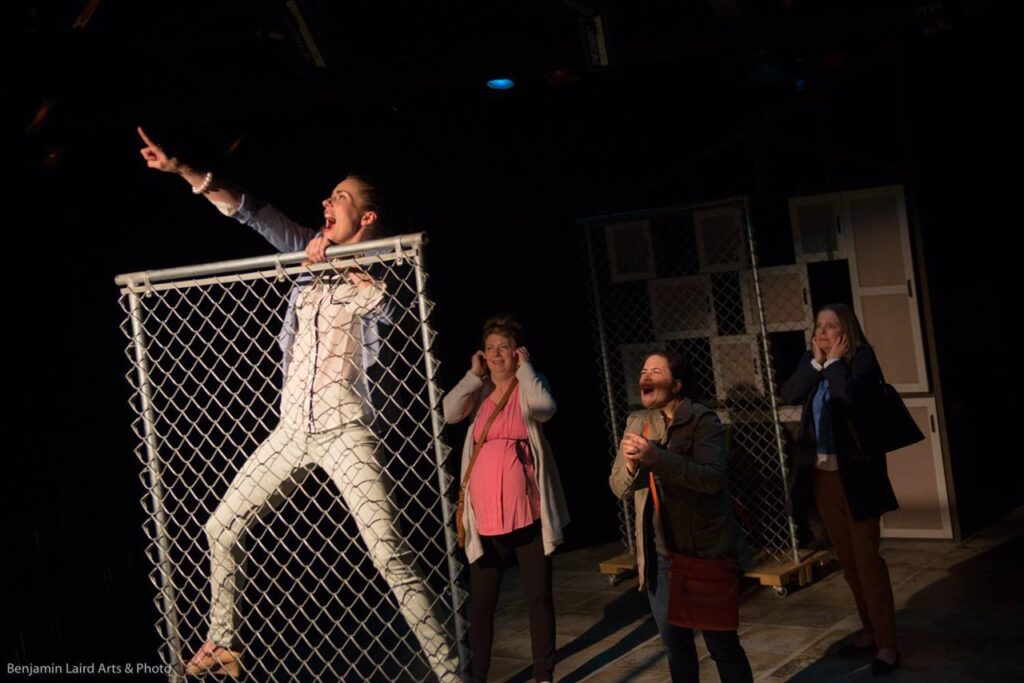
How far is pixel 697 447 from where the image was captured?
4.05m

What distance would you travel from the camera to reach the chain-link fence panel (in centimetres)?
673

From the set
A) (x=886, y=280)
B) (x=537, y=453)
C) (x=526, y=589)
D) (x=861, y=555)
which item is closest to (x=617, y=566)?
(x=526, y=589)

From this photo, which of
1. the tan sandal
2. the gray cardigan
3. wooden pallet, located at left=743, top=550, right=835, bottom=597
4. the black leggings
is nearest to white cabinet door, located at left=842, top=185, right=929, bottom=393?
wooden pallet, located at left=743, top=550, right=835, bottom=597

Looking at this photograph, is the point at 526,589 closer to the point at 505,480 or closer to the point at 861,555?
the point at 505,480

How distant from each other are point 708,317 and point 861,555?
7.78 feet

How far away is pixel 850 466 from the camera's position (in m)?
4.79

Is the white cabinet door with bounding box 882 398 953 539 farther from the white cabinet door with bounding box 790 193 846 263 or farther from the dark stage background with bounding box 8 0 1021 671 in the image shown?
the white cabinet door with bounding box 790 193 846 263

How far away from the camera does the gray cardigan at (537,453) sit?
484cm

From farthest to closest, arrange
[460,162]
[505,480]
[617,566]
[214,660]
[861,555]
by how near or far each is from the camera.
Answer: [460,162] < [617,566] < [505,480] < [861,555] < [214,660]

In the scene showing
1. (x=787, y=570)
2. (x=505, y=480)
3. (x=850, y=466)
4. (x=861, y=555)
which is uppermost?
(x=505, y=480)

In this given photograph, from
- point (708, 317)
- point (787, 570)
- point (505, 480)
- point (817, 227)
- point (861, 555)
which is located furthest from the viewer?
point (817, 227)

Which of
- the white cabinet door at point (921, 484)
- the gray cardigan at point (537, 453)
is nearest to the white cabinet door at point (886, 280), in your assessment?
the white cabinet door at point (921, 484)

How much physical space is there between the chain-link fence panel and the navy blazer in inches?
59.2

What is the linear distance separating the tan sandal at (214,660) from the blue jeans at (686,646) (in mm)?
1409
